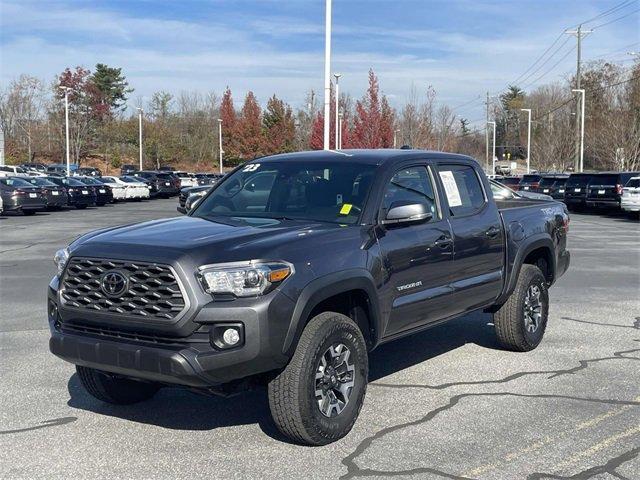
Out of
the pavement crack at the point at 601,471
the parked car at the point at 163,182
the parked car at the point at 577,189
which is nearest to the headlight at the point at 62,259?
the pavement crack at the point at 601,471

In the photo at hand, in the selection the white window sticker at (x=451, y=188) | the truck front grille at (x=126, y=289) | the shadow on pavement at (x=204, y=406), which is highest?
the white window sticker at (x=451, y=188)

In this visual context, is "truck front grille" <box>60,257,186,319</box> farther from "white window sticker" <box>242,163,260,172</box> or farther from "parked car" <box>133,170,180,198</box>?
"parked car" <box>133,170,180,198</box>

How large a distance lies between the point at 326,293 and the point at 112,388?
6.23ft

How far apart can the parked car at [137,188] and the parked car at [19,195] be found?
13160mm

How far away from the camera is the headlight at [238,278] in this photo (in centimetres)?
449

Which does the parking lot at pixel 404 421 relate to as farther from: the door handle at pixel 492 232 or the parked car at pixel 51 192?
the parked car at pixel 51 192

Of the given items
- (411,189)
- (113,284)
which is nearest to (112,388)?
(113,284)

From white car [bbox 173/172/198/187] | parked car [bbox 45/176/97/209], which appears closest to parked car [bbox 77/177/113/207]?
parked car [bbox 45/176/97/209]

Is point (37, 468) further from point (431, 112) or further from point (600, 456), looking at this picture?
point (431, 112)

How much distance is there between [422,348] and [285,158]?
8.02ft

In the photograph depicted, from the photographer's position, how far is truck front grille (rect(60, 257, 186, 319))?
4504mm

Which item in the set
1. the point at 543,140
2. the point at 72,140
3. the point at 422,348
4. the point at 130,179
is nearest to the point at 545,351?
the point at 422,348

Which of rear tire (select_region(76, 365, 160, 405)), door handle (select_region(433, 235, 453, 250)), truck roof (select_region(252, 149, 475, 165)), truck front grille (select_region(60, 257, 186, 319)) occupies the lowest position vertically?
rear tire (select_region(76, 365, 160, 405))

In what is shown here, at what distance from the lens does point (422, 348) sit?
760 centimetres
